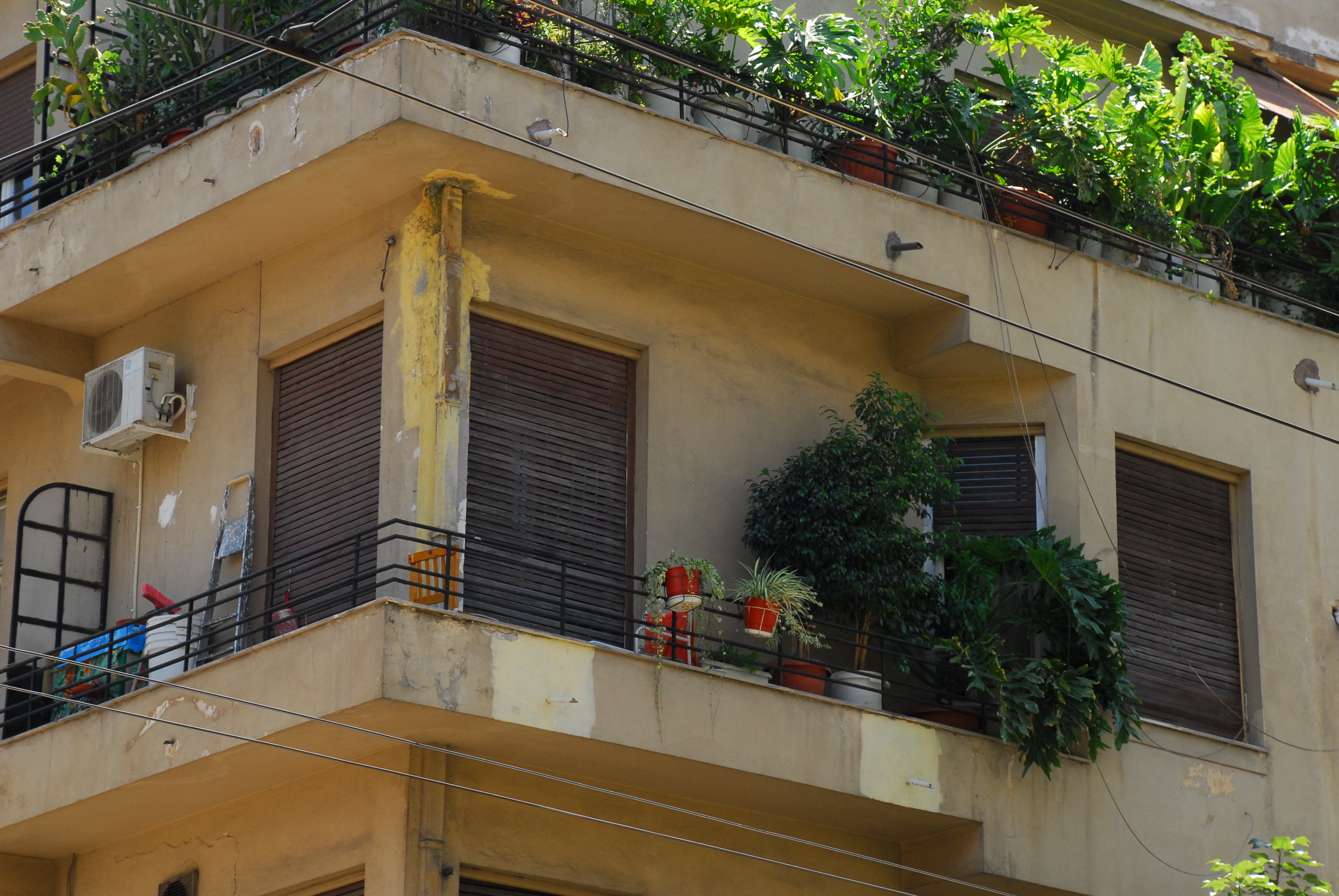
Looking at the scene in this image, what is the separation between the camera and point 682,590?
13547 mm

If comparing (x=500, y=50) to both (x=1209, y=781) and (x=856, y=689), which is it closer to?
(x=856, y=689)

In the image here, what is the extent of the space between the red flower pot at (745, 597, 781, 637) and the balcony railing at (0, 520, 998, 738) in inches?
7.2

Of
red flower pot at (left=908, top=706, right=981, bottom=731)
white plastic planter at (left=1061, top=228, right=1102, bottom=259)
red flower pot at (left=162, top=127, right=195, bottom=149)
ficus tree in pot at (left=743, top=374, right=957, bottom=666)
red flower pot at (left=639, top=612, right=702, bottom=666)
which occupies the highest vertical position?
red flower pot at (left=162, top=127, right=195, bottom=149)

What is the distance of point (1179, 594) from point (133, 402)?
7.86 m

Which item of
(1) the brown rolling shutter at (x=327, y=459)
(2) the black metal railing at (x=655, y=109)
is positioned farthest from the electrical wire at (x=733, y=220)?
(1) the brown rolling shutter at (x=327, y=459)

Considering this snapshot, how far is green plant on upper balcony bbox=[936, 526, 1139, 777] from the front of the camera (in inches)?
560

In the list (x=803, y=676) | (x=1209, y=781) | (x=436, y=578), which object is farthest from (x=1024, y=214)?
(x=436, y=578)

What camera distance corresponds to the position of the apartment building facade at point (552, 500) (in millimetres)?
13047

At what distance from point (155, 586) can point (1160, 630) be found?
24.2 feet

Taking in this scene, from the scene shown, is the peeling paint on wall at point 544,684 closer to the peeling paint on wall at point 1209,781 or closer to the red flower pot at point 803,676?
the red flower pot at point 803,676

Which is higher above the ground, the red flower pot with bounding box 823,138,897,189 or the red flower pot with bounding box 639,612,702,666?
the red flower pot with bounding box 823,138,897,189

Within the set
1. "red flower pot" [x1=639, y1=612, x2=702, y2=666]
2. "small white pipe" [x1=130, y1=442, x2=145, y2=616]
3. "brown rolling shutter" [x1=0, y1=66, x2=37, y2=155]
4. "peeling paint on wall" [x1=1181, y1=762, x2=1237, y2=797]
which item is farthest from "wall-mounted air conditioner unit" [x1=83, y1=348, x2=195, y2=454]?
"peeling paint on wall" [x1=1181, y1=762, x2=1237, y2=797]

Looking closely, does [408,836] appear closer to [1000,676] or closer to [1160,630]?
[1000,676]

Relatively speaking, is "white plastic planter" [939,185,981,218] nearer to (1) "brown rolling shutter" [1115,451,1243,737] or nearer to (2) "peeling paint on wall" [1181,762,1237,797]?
(1) "brown rolling shutter" [1115,451,1243,737]
